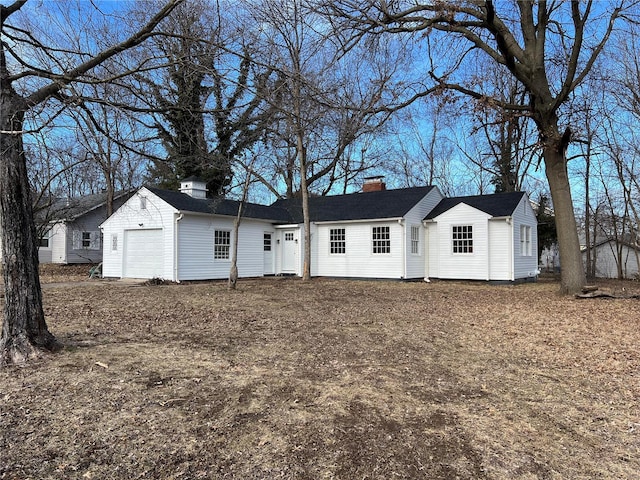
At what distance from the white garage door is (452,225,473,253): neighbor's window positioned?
38.6 feet

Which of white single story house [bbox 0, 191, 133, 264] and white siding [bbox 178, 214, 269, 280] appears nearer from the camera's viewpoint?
white siding [bbox 178, 214, 269, 280]

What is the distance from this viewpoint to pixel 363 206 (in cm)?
2052

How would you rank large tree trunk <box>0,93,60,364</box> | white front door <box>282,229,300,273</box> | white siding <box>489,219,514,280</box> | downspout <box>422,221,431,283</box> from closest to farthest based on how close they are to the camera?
large tree trunk <box>0,93,60,364</box> < white siding <box>489,219,514,280</box> < downspout <box>422,221,431,283</box> < white front door <box>282,229,300,273</box>

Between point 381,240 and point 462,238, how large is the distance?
10.8 ft

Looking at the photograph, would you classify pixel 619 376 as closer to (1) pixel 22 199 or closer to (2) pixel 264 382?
(2) pixel 264 382

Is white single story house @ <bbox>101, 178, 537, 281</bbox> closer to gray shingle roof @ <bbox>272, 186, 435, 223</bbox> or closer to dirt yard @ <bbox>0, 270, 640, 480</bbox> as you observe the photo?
gray shingle roof @ <bbox>272, 186, 435, 223</bbox>

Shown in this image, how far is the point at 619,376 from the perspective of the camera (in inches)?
195

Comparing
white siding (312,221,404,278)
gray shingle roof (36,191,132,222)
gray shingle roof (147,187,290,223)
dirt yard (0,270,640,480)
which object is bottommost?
dirt yard (0,270,640,480)

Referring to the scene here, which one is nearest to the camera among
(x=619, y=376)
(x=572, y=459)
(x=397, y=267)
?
(x=572, y=459)

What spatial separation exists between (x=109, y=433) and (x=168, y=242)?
46.4 ft

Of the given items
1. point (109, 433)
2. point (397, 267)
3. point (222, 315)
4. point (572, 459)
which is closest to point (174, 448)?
point (109, 433)

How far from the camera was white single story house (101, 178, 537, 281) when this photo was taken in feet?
56.4

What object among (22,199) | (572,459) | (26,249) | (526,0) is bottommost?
(572,459)

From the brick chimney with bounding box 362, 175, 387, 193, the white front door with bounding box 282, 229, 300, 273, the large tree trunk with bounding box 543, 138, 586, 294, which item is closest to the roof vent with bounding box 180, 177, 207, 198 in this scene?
the white front door with bounding box 282, 229, 300, 273
